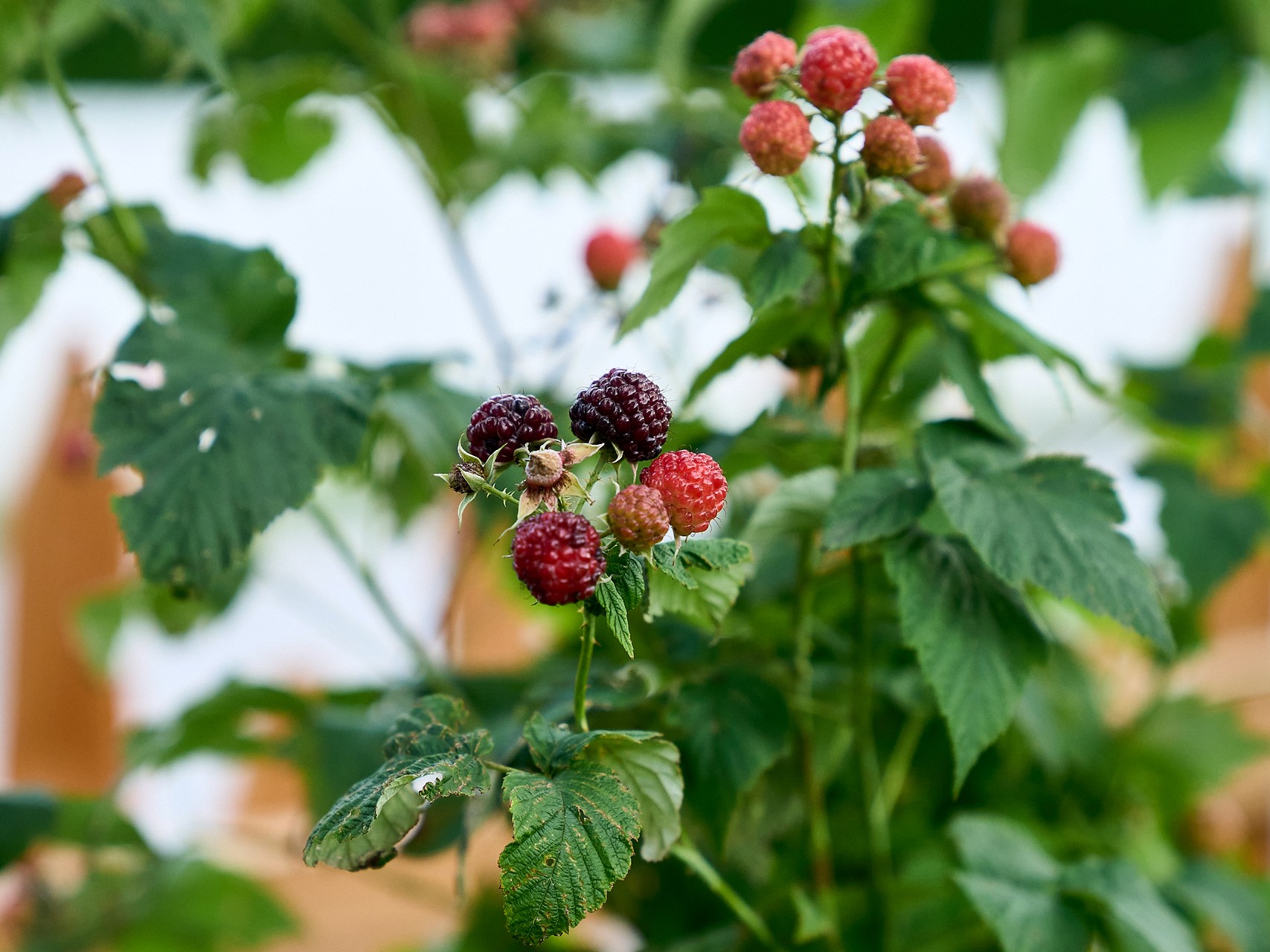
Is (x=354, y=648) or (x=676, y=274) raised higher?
(x=676, y=274)

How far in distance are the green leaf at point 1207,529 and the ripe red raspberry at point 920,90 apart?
0.47 metres

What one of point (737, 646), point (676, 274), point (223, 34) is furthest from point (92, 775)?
point (676, 274)

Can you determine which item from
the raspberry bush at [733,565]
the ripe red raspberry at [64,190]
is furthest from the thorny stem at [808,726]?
the ripe red raspberry at [64,190]

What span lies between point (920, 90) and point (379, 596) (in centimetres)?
46

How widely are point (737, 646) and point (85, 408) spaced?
955 mm

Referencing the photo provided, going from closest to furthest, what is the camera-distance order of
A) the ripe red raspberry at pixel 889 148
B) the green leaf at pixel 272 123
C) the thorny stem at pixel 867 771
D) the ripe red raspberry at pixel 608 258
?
the ripe red raspberry at pixel 889 148 → the thorny stem at pixel 867 771 → the ripe red raspberry at pixel 608 258 → the green leaf at pixel 272 123

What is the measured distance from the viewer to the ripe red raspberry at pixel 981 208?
0.44 metres

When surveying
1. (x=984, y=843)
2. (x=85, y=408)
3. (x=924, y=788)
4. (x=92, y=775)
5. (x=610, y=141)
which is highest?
(x=610, y=141)

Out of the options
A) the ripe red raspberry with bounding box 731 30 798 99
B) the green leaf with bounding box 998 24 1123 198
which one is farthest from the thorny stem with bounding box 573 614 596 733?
the green leaf with bounding box 998 24 1123 198

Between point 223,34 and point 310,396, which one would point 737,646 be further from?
point 223,34

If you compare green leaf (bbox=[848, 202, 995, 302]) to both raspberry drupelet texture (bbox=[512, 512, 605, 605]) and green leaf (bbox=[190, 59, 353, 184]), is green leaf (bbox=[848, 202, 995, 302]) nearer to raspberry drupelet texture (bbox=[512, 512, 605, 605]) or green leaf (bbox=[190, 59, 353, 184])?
raspberry drupelet texture (bbox=[512, 512, 605, 605])

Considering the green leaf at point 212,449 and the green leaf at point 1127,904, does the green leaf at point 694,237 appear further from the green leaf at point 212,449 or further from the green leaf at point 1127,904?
the green leaf at point 1127,904

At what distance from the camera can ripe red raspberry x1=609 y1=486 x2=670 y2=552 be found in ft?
0.90

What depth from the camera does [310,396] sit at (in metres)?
0.48
